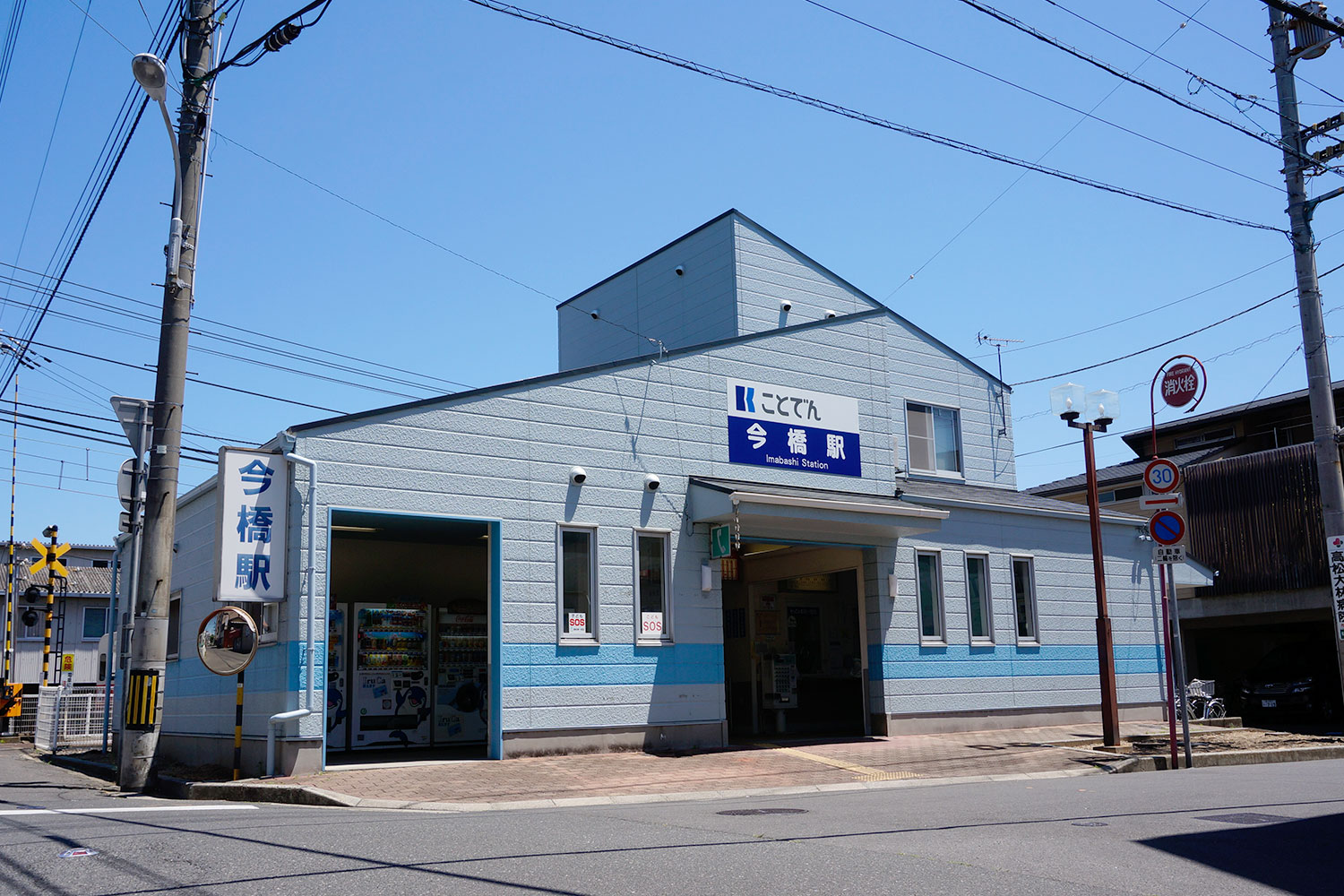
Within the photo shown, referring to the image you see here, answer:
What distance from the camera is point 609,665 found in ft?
47.4

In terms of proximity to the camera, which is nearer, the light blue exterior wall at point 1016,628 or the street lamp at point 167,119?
the street lamp at point 167,119

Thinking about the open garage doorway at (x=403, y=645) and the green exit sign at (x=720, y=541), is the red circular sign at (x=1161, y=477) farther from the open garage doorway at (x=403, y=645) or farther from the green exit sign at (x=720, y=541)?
the open garage doorway at (x=403, y=645)

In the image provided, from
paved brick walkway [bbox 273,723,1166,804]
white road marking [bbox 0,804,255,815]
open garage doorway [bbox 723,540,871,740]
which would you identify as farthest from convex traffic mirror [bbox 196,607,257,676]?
open garage doorway [bbox 723,540,871,740]

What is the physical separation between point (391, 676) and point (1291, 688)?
2291cm

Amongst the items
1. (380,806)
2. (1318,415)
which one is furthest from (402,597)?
(1318,415)

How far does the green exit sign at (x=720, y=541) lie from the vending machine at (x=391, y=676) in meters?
4.38

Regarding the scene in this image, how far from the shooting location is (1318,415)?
15930mm

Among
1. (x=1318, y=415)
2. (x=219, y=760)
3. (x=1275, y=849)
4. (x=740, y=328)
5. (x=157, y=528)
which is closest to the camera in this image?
(x=1275, y=849)

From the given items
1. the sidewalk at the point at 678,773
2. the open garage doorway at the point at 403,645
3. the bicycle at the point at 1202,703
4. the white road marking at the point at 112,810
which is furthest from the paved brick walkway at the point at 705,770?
the bicycle at the point at 1202,703

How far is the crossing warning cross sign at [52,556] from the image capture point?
→ 24.2m

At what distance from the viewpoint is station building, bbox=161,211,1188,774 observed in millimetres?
13602

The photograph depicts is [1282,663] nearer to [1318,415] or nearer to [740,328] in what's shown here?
[1318,415]

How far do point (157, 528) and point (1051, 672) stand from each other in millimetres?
15072

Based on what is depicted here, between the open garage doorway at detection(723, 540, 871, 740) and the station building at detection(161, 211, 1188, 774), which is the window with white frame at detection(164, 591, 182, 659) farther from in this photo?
the open garage doorway at detection(723, 540, 871, 740)
